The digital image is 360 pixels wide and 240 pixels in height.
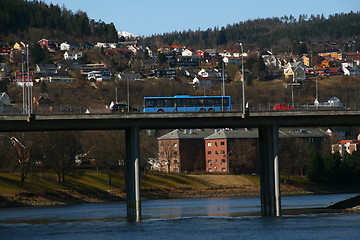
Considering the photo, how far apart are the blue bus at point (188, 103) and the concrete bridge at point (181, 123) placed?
26586mm

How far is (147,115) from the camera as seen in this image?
84.9m

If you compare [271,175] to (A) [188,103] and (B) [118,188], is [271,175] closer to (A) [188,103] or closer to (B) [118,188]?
(A) [188,103]

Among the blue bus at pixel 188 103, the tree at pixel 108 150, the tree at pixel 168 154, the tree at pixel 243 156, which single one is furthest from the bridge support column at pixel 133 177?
the tree at pixel 168 154

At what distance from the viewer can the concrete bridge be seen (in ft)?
276

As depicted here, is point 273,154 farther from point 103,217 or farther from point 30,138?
point 30,138

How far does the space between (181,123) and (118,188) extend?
65.3m

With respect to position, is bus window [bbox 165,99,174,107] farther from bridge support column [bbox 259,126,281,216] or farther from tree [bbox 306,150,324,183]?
tree [bbox 306,150,324,183]

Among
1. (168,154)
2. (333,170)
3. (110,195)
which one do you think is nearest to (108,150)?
(110,195)

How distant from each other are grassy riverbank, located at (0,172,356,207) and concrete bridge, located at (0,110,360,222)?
4522 centimetres

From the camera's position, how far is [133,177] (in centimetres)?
8462

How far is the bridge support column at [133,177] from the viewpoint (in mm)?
84250

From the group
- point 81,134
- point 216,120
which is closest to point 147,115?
point 216,120

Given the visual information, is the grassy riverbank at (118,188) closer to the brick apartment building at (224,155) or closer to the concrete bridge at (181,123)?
the brick apartment building at (224,155)

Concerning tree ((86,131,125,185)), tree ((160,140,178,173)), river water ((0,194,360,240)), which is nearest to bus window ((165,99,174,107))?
river water ((0,194,360,240))
